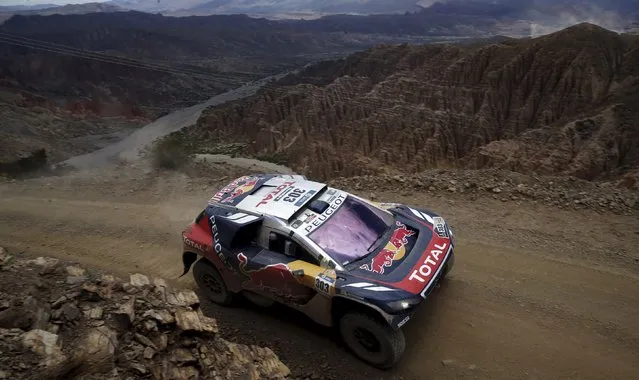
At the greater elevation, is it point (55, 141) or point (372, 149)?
point (55, 141)

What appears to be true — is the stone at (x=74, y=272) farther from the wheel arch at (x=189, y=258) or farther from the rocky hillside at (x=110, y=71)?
the rocky hillside at (x=110, y=71)

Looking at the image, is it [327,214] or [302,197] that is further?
[302,197]

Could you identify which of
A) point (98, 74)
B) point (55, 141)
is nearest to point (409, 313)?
point (55, 141)

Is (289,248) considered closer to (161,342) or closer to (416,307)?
(416,307)

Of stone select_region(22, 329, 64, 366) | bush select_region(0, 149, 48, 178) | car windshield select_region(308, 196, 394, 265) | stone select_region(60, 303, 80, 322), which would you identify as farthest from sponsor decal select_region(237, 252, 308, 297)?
bush select_region(0, 149, 48, 178)

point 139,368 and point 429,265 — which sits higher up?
point 139,368

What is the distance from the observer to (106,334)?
470 centimetres

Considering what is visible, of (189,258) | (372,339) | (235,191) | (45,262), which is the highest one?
(235,191)

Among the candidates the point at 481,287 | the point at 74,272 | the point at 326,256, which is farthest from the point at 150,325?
the point at 481,287

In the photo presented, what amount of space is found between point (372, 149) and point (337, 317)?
3023 cm

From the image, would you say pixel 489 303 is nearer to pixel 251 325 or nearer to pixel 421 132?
pixel 251 325

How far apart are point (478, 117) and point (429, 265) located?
30186 mm

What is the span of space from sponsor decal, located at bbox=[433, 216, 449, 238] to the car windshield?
26.0 inches

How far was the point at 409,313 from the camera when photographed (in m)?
5.45
